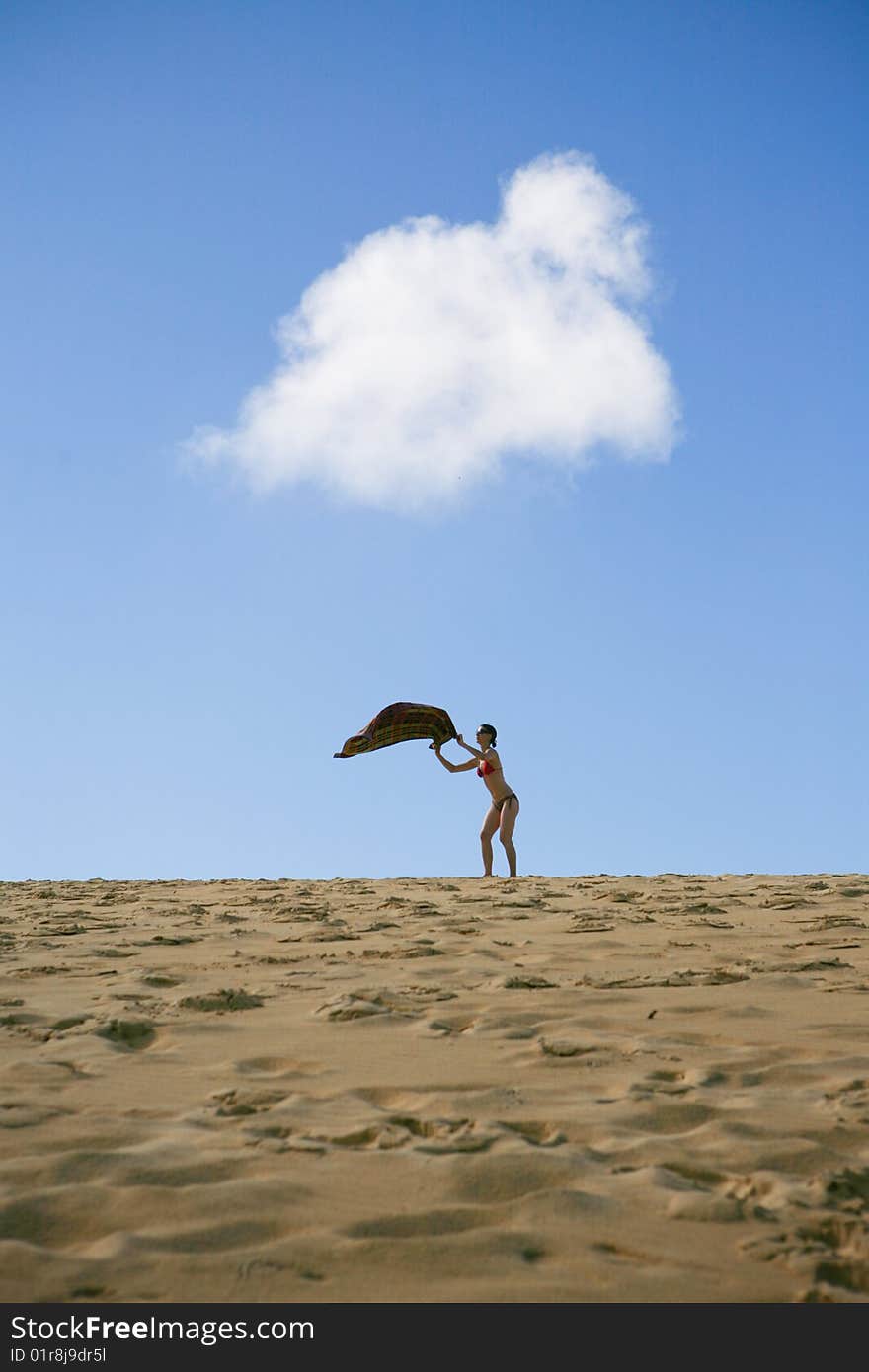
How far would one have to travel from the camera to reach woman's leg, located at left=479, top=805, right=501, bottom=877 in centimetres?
1215

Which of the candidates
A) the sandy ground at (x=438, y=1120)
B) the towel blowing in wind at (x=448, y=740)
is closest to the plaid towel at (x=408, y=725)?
the towel blowing in wind at (x=448, y=740)

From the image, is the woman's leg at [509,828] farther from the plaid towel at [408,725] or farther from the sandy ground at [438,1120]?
the sandy ground at [438,1120]

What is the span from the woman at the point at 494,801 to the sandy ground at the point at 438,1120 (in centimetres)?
554

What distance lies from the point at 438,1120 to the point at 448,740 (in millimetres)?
9220

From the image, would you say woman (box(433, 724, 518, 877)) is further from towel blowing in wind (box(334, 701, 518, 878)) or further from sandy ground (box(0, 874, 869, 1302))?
sandy ground (box(0, 874, 869, 1302))

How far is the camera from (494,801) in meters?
12.2

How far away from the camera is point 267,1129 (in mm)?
3279

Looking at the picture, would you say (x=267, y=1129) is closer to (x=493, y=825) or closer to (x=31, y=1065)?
(x=31, y=1065)

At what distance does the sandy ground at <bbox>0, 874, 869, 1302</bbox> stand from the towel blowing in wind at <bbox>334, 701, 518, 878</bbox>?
18.2ft

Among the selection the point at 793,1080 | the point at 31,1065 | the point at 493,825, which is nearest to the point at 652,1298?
the point at 793,1080

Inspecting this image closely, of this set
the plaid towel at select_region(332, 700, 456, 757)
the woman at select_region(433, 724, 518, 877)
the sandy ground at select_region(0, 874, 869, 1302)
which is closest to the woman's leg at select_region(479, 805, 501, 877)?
the woman at select_region(433, 724, 518, 877)

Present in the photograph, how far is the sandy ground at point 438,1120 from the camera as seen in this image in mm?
2504

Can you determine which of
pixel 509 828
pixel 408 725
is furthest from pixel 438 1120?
pixel 408 725
